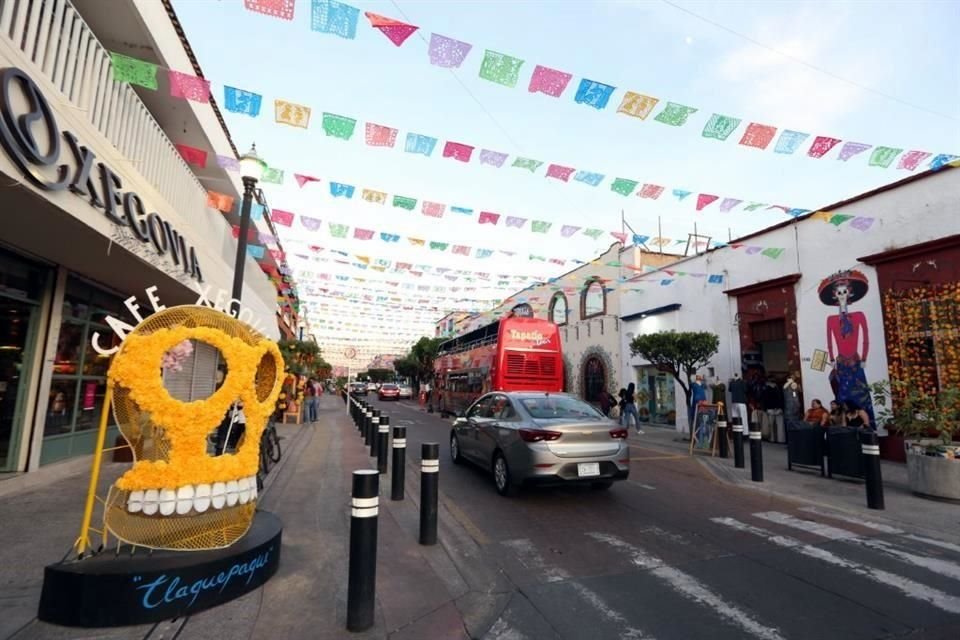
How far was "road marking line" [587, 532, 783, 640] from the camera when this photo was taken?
331 cm

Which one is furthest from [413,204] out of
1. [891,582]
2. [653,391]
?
[653,391]

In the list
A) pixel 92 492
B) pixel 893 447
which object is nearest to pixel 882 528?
pixel 893 447

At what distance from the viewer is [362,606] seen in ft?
10.7

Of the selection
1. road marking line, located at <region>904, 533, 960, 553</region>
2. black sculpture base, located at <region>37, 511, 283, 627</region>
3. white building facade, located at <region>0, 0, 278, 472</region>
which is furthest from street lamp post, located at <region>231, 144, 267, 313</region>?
road marking line, located at <region>904, 533, 960, 553</region>

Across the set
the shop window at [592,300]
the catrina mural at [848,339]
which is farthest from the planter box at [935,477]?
the shop window at [592,300]

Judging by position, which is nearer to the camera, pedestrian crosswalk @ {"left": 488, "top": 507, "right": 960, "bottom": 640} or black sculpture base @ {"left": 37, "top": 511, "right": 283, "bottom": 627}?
black sculpture base @ {"left": 37, "top": 511, "right": 283, "bottom": 627}

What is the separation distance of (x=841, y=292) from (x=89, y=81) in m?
15.8

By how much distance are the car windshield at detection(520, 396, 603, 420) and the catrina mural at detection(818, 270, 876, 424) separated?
27.7 feet

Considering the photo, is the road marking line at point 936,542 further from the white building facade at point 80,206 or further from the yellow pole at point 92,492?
the yellow pole at point 92,492

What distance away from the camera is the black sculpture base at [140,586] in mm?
3156

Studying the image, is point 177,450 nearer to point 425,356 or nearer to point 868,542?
point 868,542

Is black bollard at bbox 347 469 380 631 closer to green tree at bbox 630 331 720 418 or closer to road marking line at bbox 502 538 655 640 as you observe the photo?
road marking line at bbox 502 538 655 640

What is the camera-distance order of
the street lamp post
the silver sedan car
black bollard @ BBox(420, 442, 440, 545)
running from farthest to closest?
the street lamp post → the silver sedan car → black bollard @ BBox(420, 442, 440, 545)

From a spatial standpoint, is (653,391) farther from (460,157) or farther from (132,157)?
(132,157)
